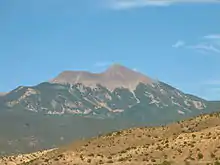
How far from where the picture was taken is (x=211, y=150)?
8219 centimetres

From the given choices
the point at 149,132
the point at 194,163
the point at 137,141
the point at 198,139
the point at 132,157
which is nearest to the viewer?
the point at 194,163

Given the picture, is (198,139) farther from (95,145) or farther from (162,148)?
(95,145)

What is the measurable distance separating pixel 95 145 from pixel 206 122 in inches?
991

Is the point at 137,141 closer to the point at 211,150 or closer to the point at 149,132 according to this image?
the point at 149,132

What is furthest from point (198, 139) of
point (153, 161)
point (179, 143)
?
point (153, 161)

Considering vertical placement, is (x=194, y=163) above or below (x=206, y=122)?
below

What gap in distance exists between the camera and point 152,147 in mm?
92250

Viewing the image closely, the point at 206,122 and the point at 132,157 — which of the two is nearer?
the point at 132,157

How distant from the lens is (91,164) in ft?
282

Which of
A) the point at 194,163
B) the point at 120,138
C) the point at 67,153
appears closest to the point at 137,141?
the point at 120,138

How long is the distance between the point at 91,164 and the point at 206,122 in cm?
3893

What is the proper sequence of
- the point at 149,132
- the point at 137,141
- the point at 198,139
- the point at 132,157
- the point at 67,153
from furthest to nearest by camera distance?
the point at 149,132 < the point at 137,141 < the point at 67,153 < the point at 198,139 < the point at 132,157

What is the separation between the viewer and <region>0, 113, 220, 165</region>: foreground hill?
8100 cm

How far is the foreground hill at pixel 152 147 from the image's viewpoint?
8100 centimetres
